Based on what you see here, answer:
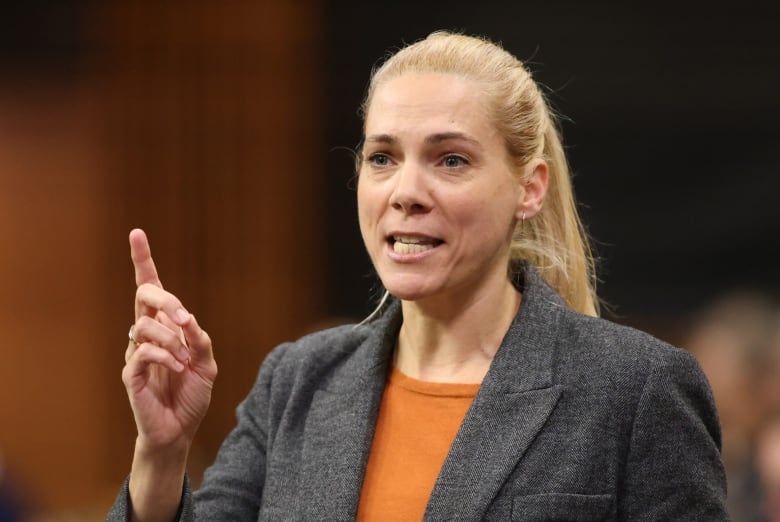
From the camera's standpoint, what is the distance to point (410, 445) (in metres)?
1.59

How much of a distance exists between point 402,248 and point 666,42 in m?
2.54

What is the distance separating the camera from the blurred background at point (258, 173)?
385 centimetres

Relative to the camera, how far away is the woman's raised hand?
4.89 ft

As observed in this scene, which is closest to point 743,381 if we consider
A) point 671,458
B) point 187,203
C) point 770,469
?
point 770,469

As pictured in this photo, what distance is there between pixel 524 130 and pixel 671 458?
1.64 ft

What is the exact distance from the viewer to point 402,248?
1.59 metres

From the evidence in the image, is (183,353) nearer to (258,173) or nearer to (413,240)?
(413,240)

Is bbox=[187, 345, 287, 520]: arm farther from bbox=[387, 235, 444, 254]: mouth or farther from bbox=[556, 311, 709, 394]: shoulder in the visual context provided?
bbox=[556, 311, 709, 394]: shoulder

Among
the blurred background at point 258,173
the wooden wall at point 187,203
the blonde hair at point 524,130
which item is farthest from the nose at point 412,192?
the wooden wall at point 187,203

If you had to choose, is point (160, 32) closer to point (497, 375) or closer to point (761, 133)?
point (761, 133)

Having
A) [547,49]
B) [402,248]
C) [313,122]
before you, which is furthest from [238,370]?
[402,248]

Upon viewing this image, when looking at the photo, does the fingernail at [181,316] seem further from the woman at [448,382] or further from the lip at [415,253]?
the lip at [415,253]

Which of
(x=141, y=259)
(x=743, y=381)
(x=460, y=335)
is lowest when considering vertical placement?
(x=743, y=381)

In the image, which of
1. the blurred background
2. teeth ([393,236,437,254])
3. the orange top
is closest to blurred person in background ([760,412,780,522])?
the blurred background
